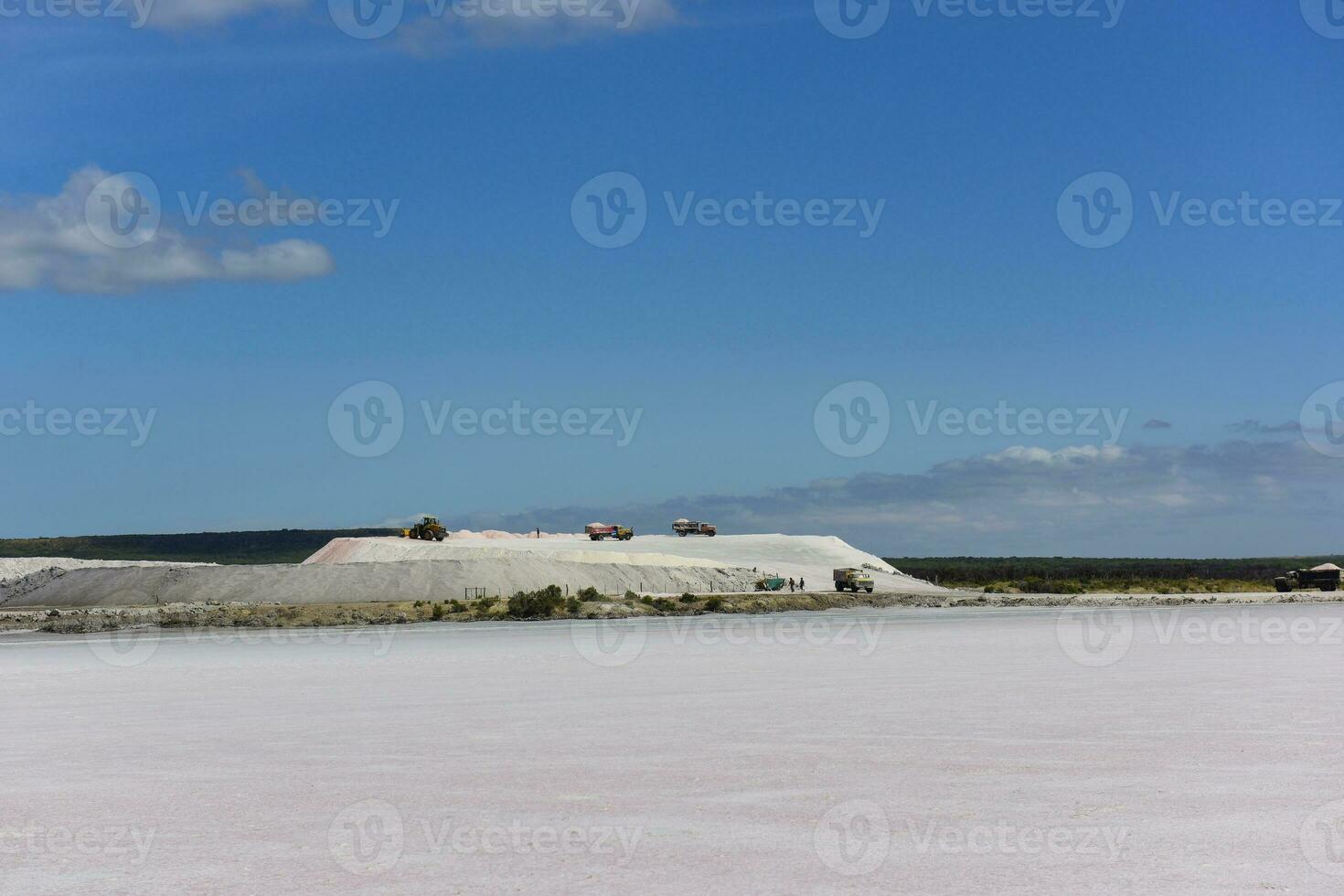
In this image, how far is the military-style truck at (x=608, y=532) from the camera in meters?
112

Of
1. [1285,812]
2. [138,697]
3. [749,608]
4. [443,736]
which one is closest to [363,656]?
[138,697]

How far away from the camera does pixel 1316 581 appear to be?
84.2 m

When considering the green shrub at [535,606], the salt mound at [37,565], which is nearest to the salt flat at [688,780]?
the green shrub at [535,606]

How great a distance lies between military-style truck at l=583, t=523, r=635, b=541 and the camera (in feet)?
366

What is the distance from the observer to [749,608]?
61719mm

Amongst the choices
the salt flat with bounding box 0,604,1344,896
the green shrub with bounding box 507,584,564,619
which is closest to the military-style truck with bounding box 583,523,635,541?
the green shrub with bounding box 507,584,564,619

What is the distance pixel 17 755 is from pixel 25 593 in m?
76.7
